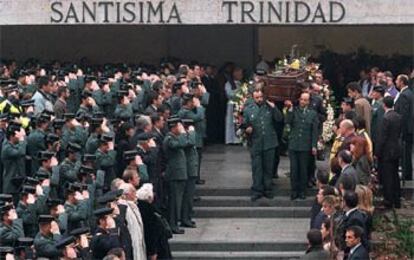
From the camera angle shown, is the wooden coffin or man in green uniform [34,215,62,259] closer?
man in green uniform [34,215,62,259]

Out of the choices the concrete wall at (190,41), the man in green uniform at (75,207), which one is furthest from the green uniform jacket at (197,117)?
the concrete wall at (190,41)

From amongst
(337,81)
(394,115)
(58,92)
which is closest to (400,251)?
(394,115)

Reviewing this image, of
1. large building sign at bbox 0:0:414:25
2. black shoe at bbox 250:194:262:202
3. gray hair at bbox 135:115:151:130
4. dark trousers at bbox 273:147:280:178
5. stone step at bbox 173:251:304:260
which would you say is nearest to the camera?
stone step at bbox 173:251:304:260

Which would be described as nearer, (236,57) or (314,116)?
(314,116)

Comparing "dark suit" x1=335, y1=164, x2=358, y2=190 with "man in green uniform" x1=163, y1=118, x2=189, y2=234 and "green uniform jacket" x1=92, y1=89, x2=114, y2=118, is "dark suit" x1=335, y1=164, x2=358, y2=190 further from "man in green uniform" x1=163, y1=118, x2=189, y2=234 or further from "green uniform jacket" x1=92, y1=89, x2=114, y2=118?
"green uniform jacket" x1=92, y1=89, x2=114, y2=118

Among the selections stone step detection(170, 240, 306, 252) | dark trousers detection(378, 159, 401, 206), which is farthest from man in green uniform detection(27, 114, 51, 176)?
dark trousers detection(378, 159, 401, 206)

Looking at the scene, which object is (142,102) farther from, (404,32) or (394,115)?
(404,32)

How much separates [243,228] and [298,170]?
1.37 m

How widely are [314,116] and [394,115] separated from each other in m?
1.20

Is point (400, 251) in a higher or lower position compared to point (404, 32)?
lower

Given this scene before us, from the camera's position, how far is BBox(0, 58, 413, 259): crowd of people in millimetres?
16344

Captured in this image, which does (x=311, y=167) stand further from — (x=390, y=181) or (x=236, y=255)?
(x=236, y=255)

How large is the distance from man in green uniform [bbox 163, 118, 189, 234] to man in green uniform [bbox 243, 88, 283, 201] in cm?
150

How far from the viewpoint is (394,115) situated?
21.2 meters
